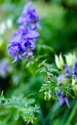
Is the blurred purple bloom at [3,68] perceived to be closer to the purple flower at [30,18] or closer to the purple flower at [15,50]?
the purple flower at [30,18]

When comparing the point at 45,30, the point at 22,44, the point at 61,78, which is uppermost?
the point at 45,30

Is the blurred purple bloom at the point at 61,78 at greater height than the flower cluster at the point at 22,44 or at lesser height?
lesser

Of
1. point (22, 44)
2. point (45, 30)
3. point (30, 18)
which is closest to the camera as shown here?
point (22, 44)

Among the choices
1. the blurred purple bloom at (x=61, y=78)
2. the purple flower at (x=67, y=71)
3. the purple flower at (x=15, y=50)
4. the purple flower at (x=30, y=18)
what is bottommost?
the blurred purple bloom at (x=61, y=78)

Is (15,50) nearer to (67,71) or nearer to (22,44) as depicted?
(22,44)

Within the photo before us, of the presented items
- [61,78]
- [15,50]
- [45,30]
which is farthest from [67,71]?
[45,30]

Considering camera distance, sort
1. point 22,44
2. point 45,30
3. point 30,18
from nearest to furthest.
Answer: point 22,44
point 30,18
point 45,30

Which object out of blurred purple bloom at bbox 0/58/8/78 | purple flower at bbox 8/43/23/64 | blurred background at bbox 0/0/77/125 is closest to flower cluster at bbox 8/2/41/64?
purple flower at bbox 8/43/23/64

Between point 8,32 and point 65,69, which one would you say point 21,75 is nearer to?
point 8,32

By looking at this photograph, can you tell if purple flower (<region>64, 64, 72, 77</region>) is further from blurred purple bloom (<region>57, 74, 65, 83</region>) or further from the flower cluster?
the flower cluster

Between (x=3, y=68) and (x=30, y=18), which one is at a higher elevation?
(x=30, y=18)

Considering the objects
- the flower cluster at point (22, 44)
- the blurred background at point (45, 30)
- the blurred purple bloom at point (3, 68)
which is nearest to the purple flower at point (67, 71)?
the flower cluster at point (22, 44)

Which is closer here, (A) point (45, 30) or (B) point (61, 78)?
(B) point (61, 78)
